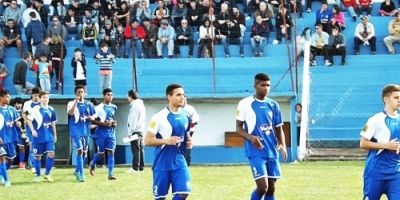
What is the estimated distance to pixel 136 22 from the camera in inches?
1216

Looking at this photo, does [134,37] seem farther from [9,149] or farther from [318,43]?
[9,149]

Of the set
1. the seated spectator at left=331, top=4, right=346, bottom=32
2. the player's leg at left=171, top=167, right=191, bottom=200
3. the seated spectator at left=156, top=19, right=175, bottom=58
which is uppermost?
the seated spectator at left=331, top=4, right=346, bottom=32

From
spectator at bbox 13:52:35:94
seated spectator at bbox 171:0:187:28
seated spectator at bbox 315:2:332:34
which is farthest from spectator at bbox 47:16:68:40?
seated spectator at bbox 315:2:332:34

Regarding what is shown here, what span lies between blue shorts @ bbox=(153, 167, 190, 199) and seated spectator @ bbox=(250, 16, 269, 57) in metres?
18.4

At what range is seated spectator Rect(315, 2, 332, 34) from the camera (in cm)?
3019

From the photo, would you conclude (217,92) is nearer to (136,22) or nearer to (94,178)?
(136,22)

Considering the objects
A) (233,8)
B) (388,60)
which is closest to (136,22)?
(233,8)

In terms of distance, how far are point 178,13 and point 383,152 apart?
2087 centimetres

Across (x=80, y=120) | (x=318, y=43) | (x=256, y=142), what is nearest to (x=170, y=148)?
(x=256, y=142)

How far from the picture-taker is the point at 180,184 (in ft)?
39.9

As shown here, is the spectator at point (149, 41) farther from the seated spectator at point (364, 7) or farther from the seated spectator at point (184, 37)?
the seated spectator at point (364, 7)

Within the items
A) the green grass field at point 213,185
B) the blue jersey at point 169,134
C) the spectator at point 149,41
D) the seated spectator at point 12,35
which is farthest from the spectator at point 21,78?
the blue jersey at point 169,134

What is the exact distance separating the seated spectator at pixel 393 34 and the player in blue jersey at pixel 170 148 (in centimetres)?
1905

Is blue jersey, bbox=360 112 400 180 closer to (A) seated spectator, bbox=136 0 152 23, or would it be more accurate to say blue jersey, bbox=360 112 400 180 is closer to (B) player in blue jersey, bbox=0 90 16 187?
(B) player in blue jersey, bbox=0 90 16 187
